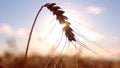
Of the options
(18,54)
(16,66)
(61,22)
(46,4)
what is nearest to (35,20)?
(46,4)

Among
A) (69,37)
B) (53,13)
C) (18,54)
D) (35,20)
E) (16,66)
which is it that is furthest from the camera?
(18,54)

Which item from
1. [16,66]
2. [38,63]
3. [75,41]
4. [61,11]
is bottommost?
[38,63]

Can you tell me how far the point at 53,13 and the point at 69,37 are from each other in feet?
0.61

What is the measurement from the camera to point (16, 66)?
442cm

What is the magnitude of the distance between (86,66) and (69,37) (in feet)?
15.4

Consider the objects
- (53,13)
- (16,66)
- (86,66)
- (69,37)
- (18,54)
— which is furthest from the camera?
(86,66)

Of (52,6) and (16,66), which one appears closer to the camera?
(52,6)

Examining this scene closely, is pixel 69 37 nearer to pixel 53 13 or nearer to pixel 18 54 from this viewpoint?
pixel 53 13

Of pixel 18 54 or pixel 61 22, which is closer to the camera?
pixel 61 22

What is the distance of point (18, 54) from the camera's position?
4840 millimetres

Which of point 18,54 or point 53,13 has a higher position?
point 53,13

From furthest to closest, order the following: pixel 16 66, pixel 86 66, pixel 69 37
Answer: pixel 86 66
pixel 16 66
pixel 69 37

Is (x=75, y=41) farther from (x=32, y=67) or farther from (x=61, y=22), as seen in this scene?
(x=32, y=67)

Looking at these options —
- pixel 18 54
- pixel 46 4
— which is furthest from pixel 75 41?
pixel 18 54
